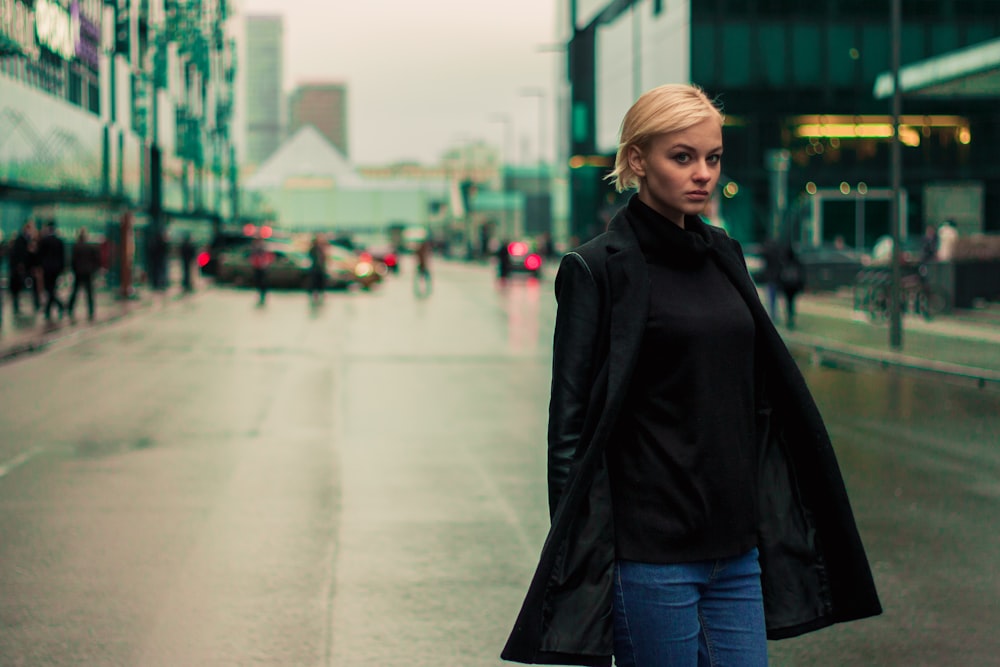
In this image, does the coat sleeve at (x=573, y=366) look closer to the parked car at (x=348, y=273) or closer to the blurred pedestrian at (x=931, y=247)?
the blurred pedestrian at (x=931, y=247)

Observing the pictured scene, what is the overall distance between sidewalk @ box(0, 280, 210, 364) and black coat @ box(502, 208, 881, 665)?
16907mm

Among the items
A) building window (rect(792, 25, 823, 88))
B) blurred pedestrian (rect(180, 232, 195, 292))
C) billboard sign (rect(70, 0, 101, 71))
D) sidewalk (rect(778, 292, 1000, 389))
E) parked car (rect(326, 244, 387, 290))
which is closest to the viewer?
sidewalk (rect(778, 292, 1000, 389))

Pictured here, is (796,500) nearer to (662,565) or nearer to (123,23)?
(662,565)

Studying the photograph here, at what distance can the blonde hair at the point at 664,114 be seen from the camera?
2824 mm

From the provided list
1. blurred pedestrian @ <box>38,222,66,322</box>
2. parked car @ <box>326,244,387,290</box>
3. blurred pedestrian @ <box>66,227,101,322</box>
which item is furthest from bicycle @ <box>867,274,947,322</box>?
parked car @ <box>326,244,387,290</box>

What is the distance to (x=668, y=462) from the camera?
9.16ft

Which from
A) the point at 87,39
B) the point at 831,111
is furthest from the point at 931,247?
the point at 87,39

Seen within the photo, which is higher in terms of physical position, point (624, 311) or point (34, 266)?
point (34, 266)

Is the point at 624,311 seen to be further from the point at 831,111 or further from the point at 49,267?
the point at 831,111

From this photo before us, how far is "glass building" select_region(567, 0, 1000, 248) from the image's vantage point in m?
53.9

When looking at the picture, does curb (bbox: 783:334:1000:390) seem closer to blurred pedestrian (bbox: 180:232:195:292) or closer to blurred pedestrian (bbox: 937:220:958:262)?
blurred pedestrian (bbox: 937:220:958:262)

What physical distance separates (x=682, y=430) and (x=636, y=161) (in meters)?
0.58

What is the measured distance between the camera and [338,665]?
16.9ft

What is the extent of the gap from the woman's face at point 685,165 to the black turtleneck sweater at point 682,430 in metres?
0.07
